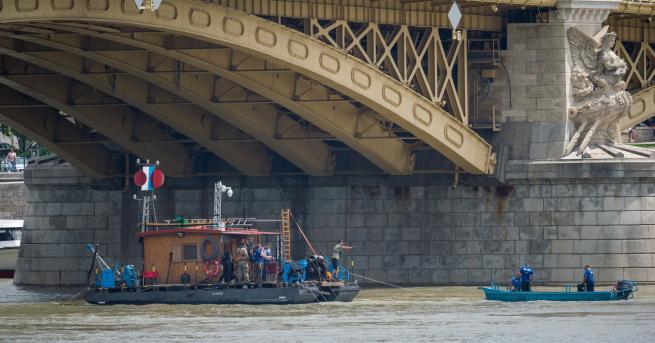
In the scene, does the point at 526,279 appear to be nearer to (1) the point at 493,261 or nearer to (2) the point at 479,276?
(1) the point at 493,261

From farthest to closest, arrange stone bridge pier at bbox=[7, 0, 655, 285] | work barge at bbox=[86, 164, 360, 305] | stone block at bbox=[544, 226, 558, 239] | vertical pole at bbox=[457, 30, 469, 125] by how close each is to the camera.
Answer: stone block at bbox=[544, 226, 558, 239] < vertical pole at bbox=[457, 30, 469, 125] < stone bridge pier at bbox=[7, 0, 655, 285] < work barge at bbox=[86, 164, 360, 305]

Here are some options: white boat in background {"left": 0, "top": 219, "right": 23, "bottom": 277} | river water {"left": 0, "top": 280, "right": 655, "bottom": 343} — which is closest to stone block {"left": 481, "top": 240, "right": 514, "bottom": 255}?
river water {"left": 0, "top": 280, "right": 655, "bottom": 343}

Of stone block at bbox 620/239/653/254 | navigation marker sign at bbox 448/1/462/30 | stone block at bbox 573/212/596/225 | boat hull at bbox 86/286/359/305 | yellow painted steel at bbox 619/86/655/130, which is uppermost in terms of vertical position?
navigation marker sign at bbox 448/1/462/30

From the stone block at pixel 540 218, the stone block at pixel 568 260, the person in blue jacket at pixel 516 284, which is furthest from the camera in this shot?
the stone block at pixel 540 218

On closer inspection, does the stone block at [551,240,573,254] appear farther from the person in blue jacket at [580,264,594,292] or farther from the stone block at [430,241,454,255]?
the person in blue jacket at [580,264,594,292]

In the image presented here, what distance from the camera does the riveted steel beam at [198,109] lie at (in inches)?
2601

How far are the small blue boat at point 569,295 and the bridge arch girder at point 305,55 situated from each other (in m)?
6.31

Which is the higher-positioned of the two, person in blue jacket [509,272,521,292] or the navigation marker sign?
the navigation marker sign

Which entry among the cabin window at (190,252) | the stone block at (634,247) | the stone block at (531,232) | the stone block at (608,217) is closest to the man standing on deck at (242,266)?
the cabin window at (190,252)

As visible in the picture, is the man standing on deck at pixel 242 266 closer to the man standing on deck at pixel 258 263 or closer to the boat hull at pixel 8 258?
the man standing on deck at pixel 258 263

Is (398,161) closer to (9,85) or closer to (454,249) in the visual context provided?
(454,249)

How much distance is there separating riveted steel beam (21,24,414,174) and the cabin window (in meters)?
5.54

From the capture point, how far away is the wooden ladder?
224 ft

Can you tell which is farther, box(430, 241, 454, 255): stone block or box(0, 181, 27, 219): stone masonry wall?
box(0, 181, 27, 219): stone masonry wall
